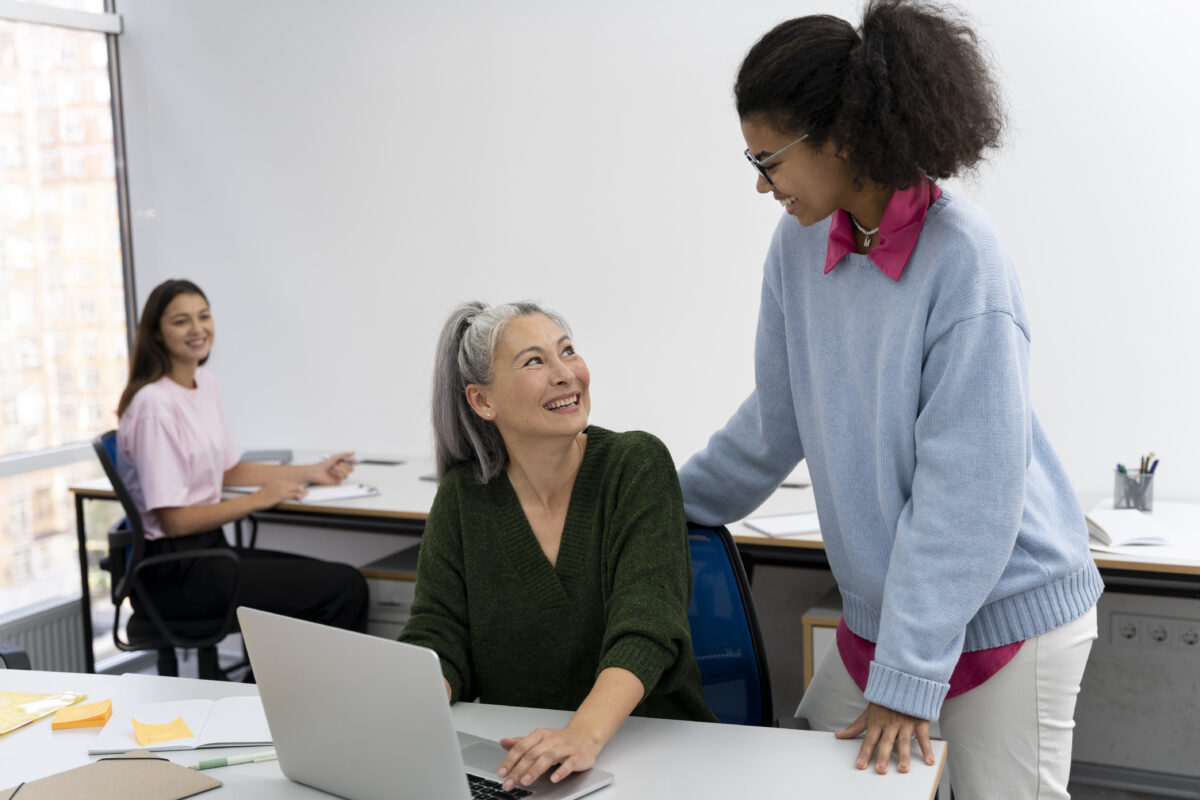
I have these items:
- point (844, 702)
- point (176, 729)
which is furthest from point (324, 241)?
point (844, 702)

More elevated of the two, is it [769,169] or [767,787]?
[769,169]

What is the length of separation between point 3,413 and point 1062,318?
3384 millimetres

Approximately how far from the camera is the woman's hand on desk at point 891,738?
1.35 m

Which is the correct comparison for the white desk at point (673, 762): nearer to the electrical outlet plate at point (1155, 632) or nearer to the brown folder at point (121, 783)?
the brown folder at point (121, 783)

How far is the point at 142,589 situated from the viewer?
3000 millimetres

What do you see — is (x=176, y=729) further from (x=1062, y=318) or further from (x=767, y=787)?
(x=1062, y=318)

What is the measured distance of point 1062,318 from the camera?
3057 mm

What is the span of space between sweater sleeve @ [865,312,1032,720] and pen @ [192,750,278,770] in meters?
0.80

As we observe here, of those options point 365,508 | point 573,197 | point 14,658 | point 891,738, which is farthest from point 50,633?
point 891,738

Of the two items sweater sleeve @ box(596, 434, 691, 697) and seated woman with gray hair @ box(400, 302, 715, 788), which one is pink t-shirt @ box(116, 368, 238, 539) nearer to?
seated woman with gray hair @ box(400, 302, 715, 788)

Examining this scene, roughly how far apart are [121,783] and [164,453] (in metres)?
1.84

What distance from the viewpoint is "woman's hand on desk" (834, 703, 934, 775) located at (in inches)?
53.1

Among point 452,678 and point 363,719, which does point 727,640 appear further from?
point 363,719

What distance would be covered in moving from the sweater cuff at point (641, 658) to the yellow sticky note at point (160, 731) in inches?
23.6
